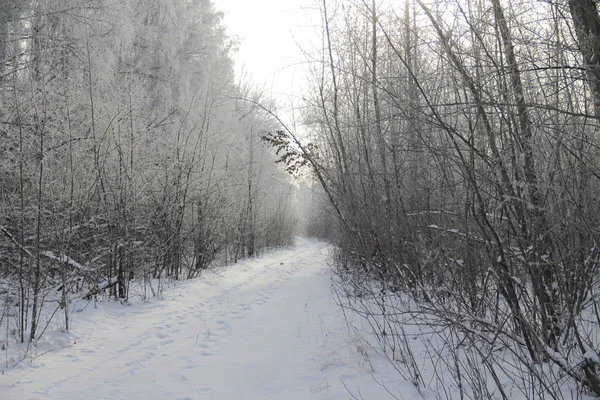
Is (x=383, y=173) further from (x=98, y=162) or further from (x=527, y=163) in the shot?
(x=98, y=162)

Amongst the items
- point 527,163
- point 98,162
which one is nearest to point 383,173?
point 527,163

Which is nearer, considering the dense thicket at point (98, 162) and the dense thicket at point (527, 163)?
the dense thicket at point (527, 163)

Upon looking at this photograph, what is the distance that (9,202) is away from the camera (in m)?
5.43

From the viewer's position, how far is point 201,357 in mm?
4016

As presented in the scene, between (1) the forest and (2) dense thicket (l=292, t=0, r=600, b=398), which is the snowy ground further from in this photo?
(2) dense thicket (l=292, t=0, r=600, b=398)

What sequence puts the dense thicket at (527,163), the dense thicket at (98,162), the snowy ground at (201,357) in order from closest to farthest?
1. the dense thicket at (527,163)
2. the snowy ground at (201,357)
3. the dense thicket at (98,162)

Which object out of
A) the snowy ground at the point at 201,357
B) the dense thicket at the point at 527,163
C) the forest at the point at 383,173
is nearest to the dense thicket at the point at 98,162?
the forest at the point at 383,173

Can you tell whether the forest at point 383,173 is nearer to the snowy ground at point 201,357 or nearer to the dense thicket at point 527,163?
the dense thicket at point 527,163

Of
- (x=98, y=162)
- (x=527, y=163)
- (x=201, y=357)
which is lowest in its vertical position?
(x=201, y=357)

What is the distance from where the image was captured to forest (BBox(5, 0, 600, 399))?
2357 mm

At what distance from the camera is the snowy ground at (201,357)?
3.09m

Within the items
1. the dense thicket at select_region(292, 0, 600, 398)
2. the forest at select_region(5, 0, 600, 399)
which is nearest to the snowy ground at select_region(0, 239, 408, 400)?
the forest at select_region(5, 0, 600, 399)

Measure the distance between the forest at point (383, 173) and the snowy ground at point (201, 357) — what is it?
0.42m

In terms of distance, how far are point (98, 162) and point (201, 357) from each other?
3.78 m
